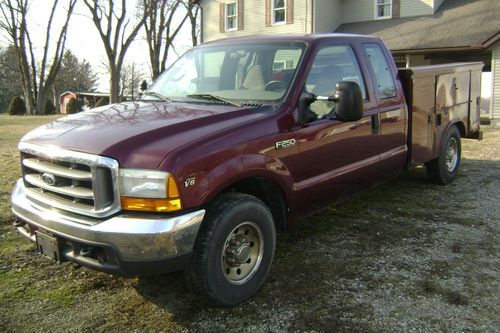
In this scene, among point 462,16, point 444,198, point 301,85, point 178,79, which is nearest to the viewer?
point 301,85

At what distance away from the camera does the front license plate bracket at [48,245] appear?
3041 millimetres

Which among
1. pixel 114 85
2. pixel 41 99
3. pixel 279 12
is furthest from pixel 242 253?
pixel 41 99

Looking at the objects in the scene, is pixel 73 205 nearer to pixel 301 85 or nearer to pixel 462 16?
pixel 301 85

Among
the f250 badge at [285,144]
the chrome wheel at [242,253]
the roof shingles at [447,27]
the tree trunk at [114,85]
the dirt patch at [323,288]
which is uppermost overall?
the roof shingles at [447,27]

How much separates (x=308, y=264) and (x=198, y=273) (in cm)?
133

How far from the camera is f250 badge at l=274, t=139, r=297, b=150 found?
140 inches

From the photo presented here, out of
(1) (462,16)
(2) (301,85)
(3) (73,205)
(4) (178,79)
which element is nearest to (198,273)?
(3) (73,205)

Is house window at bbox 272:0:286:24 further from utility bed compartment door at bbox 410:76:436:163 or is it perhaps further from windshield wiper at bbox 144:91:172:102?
windshield wiper at bbox 144:91:172:102

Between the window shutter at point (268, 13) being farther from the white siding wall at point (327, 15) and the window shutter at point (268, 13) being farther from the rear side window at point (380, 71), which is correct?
the rear side window at point (380, 71)

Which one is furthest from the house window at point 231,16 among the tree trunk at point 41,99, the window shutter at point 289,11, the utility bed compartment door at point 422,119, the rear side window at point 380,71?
the rear side window at point 380,71

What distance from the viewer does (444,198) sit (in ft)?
19.9

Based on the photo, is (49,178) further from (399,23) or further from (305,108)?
(399,23)

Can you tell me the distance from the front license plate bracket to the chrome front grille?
213mm

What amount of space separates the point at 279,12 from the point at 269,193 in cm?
1964
